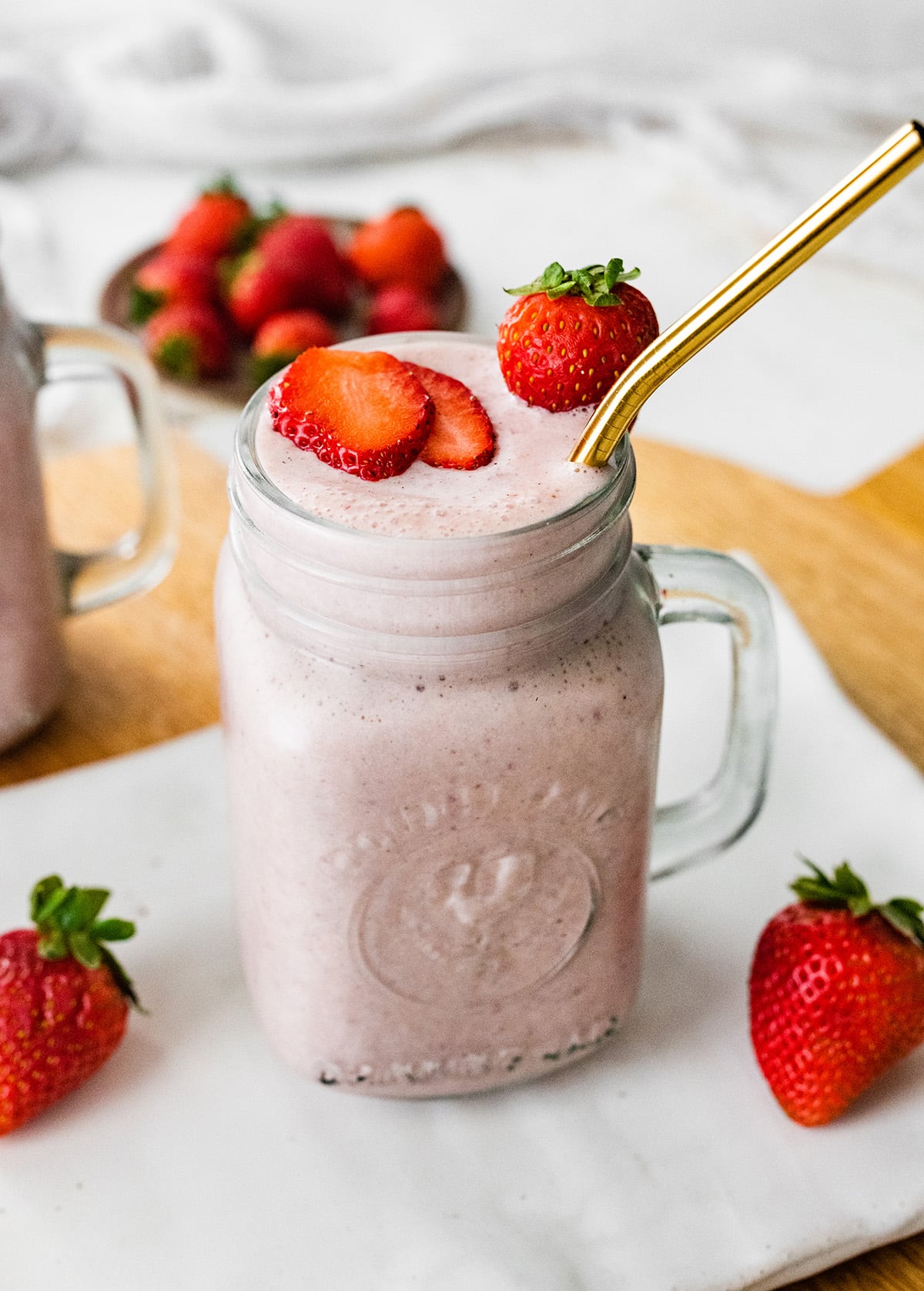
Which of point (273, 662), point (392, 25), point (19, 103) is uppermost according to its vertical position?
point (273, 662)

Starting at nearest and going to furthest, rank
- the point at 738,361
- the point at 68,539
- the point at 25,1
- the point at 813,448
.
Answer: the point at 68,539 < the point at 813,448 < the point at 738,361 < the point at 25,1

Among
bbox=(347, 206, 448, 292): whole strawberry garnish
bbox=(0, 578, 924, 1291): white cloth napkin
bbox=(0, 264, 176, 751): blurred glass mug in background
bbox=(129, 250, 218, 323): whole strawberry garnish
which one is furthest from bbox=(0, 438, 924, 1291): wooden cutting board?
bbox=(347, 206, 448, 292): whole strawberry garnish

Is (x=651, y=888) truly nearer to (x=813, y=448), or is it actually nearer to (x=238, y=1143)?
(x=238, y=1143)

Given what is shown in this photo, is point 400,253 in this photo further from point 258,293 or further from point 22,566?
point 22,566

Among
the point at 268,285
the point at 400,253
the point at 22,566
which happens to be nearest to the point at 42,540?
the point at 22,566

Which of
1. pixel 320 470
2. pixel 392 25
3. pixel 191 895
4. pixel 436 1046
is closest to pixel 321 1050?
pixel 436 1046

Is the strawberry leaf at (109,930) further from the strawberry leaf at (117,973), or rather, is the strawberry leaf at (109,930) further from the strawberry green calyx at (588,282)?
the strawberry green calyx at (588,282)
